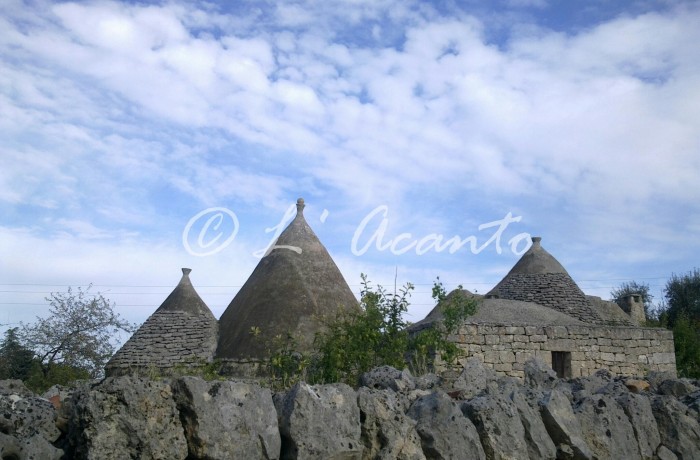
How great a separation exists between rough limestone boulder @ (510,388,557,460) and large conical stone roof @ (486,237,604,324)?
1289 cm

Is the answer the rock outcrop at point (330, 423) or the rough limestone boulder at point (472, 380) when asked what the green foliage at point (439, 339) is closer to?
the rough limestone boulder at point (472, 380)

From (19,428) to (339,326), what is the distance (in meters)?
5.11

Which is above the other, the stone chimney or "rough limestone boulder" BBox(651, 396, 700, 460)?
the stone chimney

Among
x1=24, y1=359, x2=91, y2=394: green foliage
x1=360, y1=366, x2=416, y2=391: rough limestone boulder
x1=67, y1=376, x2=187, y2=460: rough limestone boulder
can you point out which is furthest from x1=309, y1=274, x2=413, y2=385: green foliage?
x1=24, y1=359, x2=91, y2=394: green foliage

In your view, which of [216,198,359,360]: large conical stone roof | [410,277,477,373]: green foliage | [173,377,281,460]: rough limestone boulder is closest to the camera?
[173,377,281,460]: rough limestone boulder

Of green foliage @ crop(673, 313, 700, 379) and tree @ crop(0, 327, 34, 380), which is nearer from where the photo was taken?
tree @ crop(0, 327, 34, 380)

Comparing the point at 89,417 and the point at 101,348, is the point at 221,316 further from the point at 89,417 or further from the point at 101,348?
the point at 89,417

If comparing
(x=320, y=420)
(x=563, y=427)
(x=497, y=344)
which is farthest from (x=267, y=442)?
(x=497, y=344)

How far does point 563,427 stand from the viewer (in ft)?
14.6

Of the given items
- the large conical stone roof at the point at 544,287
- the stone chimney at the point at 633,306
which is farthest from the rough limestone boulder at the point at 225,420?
the stone chimney at the point at 633,306

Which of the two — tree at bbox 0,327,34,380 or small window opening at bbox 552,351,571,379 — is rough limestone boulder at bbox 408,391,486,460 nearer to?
small window opening at bbox 552,351,571,379

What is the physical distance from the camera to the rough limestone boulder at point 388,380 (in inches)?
187

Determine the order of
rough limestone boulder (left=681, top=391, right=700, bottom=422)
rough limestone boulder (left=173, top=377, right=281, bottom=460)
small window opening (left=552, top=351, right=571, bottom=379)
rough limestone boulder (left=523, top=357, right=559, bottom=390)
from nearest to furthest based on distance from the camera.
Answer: rough limestone boulder (left=173, top=377, right=281, bottom=460)
rough limestone boulder (left=681, top=391, right=700, bottom=422)
rough limestone boulder (left=523, top=357, right=559, bottom=390)
small window opening (left=552, top=351, right=571, bottom=379)

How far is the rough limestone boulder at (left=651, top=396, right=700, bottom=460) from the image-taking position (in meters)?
5.15
